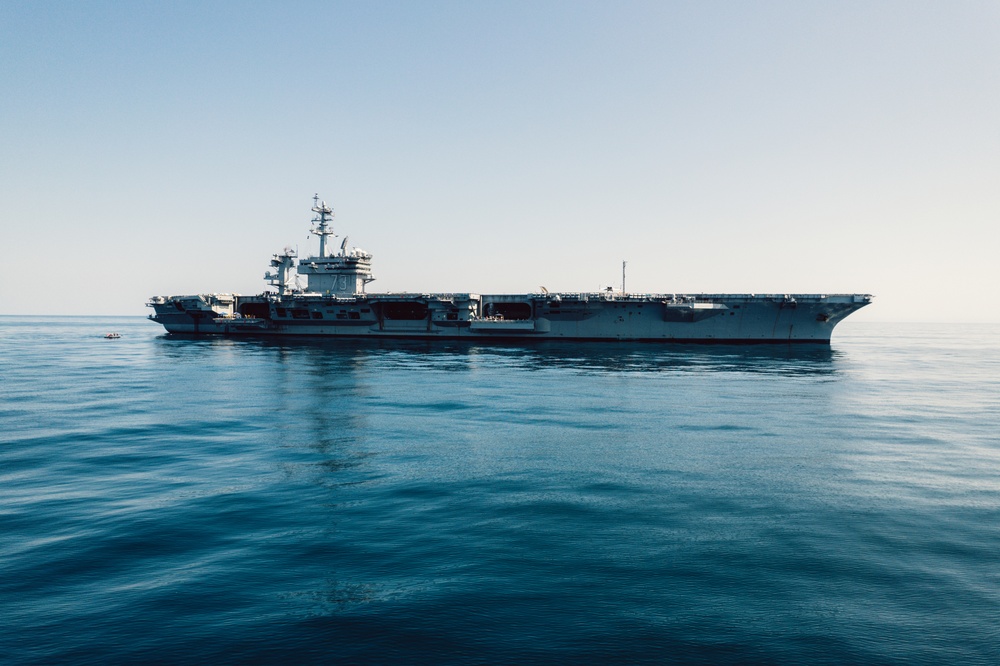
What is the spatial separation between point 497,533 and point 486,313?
43.8 m

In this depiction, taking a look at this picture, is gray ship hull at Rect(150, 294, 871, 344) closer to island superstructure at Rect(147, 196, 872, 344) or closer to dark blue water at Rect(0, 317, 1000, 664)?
island superstructure at Rect(147, 196, 872, 344)

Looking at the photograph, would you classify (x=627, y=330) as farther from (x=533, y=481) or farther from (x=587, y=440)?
(x=533, y=481)

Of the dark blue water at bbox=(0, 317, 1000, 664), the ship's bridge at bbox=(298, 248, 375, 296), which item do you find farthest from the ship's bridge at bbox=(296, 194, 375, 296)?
the dark blue water at bbox=(0, 317, 1000, 664)

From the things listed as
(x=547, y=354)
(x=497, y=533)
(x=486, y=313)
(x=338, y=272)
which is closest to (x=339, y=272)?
(x=338, y=272)

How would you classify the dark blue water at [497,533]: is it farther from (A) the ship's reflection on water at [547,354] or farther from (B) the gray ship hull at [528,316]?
(B) the gray ship hull at [528,316]

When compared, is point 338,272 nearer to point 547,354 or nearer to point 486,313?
point 486,313

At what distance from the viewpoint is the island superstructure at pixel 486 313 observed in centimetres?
4381

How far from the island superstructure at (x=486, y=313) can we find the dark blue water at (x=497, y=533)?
2577 cm

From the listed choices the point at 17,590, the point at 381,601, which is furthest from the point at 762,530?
the point at 17,590

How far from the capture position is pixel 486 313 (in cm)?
5128

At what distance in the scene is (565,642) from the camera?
515 cm

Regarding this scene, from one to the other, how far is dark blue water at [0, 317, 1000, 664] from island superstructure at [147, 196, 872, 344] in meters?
25.8

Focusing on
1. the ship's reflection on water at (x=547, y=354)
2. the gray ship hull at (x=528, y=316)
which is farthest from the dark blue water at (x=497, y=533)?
the gray ship hull at (x=528, y=316)

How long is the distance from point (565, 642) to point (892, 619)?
11.4ft
